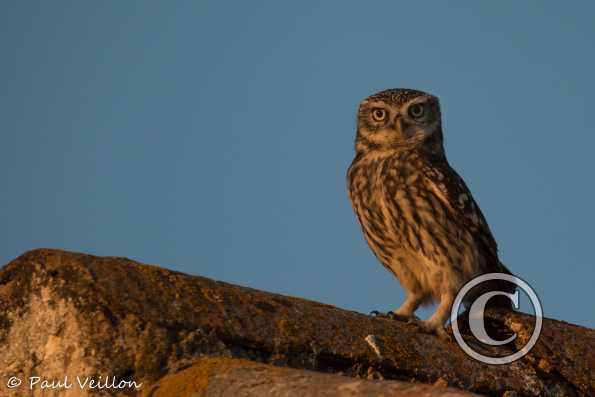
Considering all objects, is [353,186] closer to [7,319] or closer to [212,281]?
[212,281]

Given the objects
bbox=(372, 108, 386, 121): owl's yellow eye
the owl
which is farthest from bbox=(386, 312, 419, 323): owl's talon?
bbox=(372, 108, 386, 121): owl's yellow eye

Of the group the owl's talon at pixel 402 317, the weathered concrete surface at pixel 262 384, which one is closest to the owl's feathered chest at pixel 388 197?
the owl's talon at pixel 402 317

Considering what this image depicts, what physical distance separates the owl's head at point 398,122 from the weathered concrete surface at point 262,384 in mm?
4650

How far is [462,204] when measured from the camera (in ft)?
25.3

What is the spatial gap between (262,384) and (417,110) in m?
5.33

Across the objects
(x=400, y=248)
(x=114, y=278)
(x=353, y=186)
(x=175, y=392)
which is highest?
(x=353, y=186)

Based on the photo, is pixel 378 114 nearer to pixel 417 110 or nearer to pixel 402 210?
pixel 417 110

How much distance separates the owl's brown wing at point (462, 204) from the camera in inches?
301

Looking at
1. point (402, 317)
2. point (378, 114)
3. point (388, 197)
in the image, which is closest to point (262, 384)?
point (402, 317)

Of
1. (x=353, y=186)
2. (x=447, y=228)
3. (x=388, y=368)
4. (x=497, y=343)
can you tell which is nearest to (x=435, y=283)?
(x=447, y=228)

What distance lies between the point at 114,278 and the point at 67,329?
0.26 meters

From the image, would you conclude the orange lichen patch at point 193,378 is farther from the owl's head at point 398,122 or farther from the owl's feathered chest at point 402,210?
the owl's head at point 398,122

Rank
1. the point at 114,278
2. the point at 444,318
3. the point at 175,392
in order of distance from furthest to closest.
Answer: the point at 444,318, the point at 114,278, the point at 175,392

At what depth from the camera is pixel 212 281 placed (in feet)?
14.7
